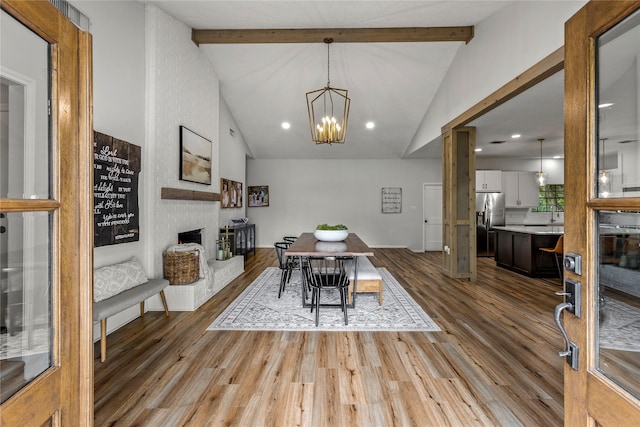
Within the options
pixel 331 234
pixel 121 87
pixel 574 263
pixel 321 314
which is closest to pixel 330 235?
pixel 331 234

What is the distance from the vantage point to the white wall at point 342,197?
27.8 ft

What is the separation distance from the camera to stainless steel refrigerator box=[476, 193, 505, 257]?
7.25 m

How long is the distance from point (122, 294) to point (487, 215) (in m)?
7.51

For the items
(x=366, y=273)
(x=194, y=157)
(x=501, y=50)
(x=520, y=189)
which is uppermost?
(x=501, y=50)

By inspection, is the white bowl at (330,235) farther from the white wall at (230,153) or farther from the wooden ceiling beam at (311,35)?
the wooden ceiling beam at (311,35)

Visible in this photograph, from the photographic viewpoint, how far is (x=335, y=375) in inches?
86.0

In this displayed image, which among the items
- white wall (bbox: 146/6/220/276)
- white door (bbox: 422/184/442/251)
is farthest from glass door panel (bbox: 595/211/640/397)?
white door (bbox: 422/184/442/251)

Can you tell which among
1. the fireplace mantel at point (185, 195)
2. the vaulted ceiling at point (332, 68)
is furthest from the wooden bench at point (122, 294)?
the vaulted ceiling at point (332, 68)

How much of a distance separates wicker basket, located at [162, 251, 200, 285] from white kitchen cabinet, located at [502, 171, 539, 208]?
7.54 m

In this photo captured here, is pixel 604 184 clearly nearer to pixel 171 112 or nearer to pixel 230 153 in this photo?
pixel 171 112

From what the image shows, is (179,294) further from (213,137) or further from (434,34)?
(434,34)

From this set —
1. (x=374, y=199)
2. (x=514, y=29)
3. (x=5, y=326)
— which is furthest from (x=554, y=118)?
(x=5, y=326)

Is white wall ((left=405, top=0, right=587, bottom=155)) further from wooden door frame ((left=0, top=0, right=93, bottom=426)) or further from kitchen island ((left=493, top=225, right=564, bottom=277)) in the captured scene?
wooden door frame ((left=0, top=0, right=93, bottom=426))

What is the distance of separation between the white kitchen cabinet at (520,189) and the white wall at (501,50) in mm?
3472
